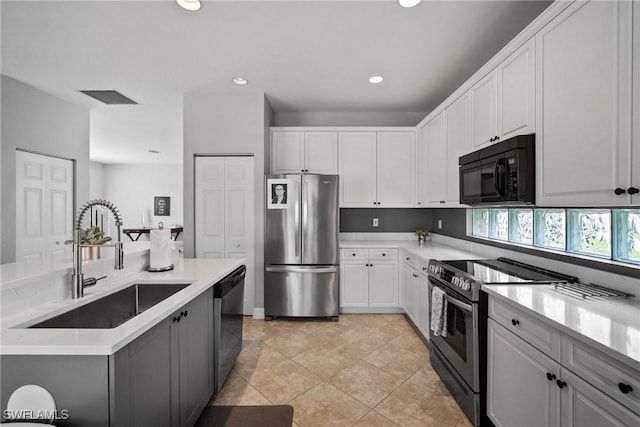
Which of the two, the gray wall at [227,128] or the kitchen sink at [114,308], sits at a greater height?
the gray wall at [227,128]

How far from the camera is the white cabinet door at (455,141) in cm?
260

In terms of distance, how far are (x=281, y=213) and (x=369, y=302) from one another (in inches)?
62.6

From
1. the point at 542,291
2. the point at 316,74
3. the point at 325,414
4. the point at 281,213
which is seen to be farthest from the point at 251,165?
the point at 542,291

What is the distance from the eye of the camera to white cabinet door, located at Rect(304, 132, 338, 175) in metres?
3.95

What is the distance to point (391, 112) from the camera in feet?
14.4

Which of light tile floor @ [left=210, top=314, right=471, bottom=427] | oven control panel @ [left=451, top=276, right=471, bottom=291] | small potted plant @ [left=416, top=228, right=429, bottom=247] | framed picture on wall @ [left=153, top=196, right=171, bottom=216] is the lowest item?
light tile floor @ [left=210, top=314, right=471, bottom=427]

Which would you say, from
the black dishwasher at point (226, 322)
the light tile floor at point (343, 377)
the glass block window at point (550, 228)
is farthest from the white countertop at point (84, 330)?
the glass block window at point (550, 228)

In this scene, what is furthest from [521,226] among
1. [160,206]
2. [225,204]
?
[160,206]

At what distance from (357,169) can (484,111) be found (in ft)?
6.17

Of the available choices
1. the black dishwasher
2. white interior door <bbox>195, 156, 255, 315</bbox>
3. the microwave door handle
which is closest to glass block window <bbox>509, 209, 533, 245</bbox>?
the microwave door handle

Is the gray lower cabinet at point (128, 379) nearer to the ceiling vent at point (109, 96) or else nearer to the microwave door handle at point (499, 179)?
the microwave door handle at point (499, 179)

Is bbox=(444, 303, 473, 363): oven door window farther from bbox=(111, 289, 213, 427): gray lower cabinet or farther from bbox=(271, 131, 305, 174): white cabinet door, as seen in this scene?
bbox=(271, 131, 305, 174): white cabinet door

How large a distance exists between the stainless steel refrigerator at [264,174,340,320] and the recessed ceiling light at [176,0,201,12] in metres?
1.80

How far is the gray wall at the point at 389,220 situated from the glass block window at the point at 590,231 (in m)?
2.33
